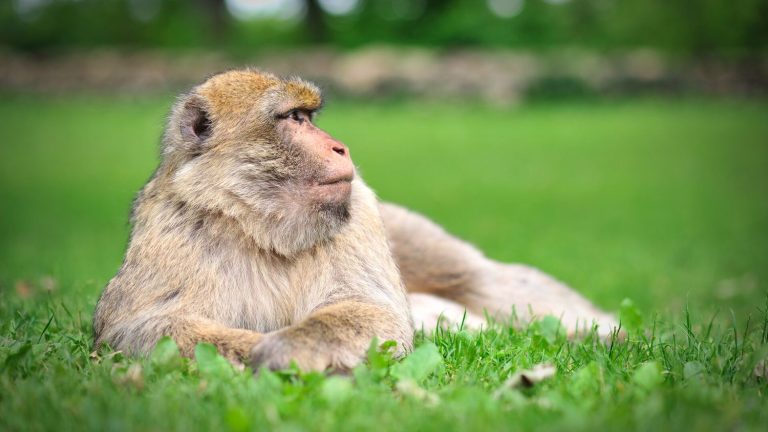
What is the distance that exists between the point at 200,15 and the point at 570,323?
99.5 feet

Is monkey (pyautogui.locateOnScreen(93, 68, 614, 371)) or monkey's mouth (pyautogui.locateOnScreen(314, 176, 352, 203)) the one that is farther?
monkey's mouth (pyautogui.locateOnScreen(314, 176, 352, 203))

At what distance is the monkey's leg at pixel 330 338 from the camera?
3.08m

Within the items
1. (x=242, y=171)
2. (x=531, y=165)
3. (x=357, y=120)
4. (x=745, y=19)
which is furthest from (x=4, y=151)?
(x=745, y=19)

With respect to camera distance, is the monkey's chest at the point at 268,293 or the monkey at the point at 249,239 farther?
the monkey's chest at the point at 268,293

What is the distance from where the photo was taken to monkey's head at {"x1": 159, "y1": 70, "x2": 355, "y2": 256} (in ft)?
11.8

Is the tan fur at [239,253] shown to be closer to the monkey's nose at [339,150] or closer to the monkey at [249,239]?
the monkey at [249,239]

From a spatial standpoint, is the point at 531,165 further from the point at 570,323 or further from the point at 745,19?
the point at 745,19

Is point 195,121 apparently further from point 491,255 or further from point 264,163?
point 491,255

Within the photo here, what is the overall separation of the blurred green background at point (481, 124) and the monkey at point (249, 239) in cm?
79

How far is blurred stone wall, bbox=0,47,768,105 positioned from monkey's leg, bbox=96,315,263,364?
18.9 m

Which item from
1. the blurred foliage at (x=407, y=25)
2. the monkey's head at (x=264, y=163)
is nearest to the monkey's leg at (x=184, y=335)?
the monkey's head at (x=264, y=163)

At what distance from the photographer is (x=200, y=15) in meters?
32.7

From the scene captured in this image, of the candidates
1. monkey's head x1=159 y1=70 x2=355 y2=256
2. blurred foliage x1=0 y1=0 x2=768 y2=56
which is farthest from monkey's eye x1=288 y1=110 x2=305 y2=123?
blurred foliage x1=0 y1=0 x2=768 y2=56

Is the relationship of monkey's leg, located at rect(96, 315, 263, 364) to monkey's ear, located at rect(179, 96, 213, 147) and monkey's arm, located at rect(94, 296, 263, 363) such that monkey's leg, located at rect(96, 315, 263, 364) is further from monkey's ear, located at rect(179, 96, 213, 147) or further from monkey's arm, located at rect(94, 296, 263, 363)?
monkey's ear, located at rect(179, 96, 213, 147)
